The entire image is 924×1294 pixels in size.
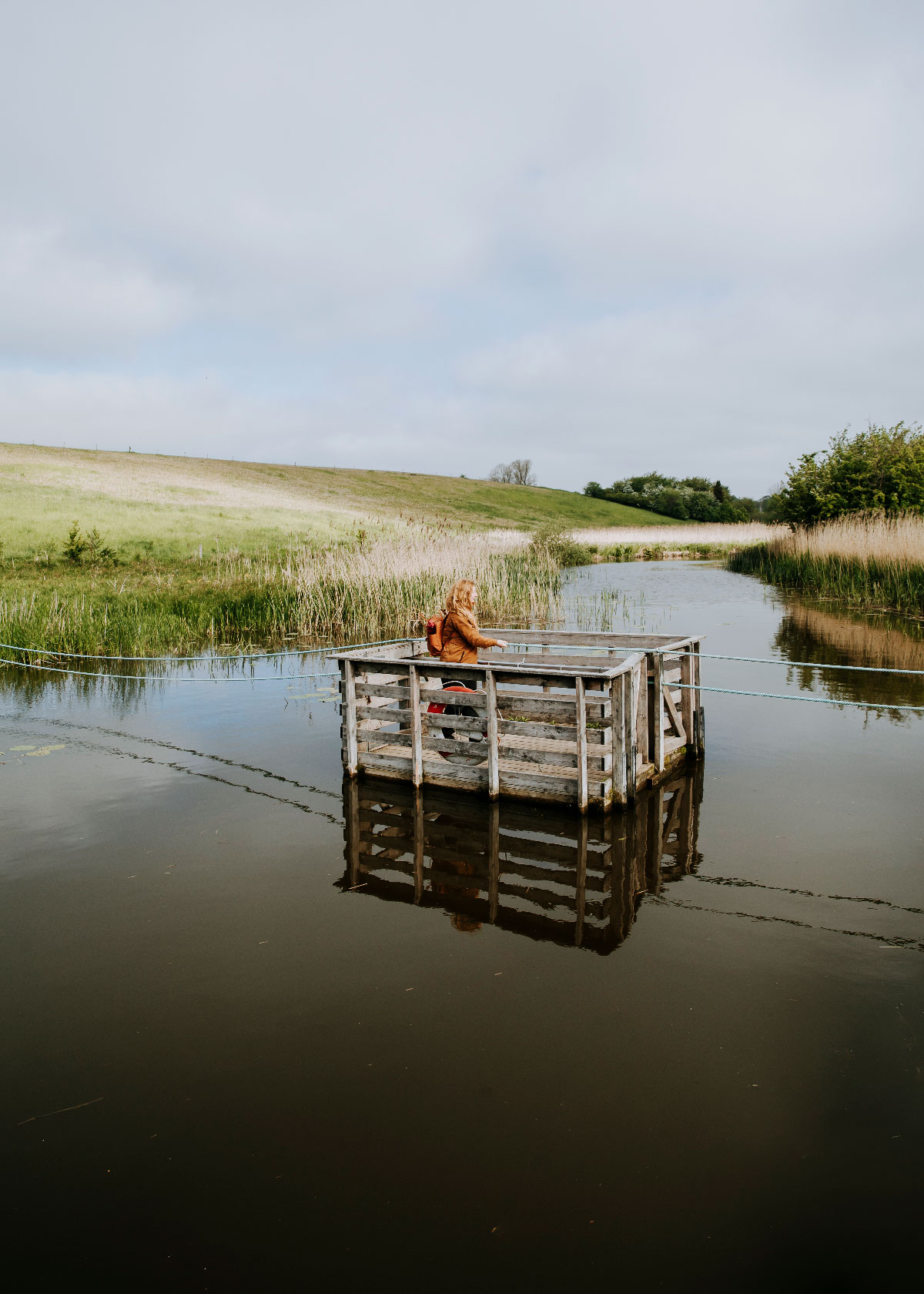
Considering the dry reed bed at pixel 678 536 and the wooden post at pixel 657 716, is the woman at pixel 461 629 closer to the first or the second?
the wooden post at pixel 657 716

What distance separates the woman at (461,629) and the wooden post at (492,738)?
2.60 ft

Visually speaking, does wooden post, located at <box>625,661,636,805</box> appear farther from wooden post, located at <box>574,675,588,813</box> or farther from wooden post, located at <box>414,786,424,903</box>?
wooden post, located at <box>414,786,424,903</box>

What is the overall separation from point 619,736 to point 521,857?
56.4 inches

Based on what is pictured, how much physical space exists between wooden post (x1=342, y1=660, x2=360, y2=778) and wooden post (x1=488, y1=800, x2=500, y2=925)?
1.61 m

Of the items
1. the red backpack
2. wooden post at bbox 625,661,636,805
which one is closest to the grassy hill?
the red backpack

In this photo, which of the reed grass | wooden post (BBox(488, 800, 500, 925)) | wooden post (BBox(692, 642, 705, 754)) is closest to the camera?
Result: wooden post (BBox(488, 800, 500, 925))

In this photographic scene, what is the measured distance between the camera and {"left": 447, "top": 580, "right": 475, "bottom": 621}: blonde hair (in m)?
8.20

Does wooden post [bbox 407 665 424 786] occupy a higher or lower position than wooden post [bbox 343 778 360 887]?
higher

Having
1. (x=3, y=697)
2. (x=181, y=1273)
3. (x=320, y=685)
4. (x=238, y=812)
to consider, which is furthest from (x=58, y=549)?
(x=181, y=1273)

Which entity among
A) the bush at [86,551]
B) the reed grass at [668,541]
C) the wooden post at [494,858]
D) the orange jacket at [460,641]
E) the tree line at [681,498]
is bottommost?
the wooden post at [494,858]

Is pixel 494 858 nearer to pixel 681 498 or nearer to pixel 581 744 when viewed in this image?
pixel 581 744

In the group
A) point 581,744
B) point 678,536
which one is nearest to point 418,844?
point 581,744

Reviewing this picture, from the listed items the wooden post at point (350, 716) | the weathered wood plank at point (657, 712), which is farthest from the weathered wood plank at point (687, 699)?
the wooden post at point (350, 716)

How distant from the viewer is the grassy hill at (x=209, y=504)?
34.8 meters
